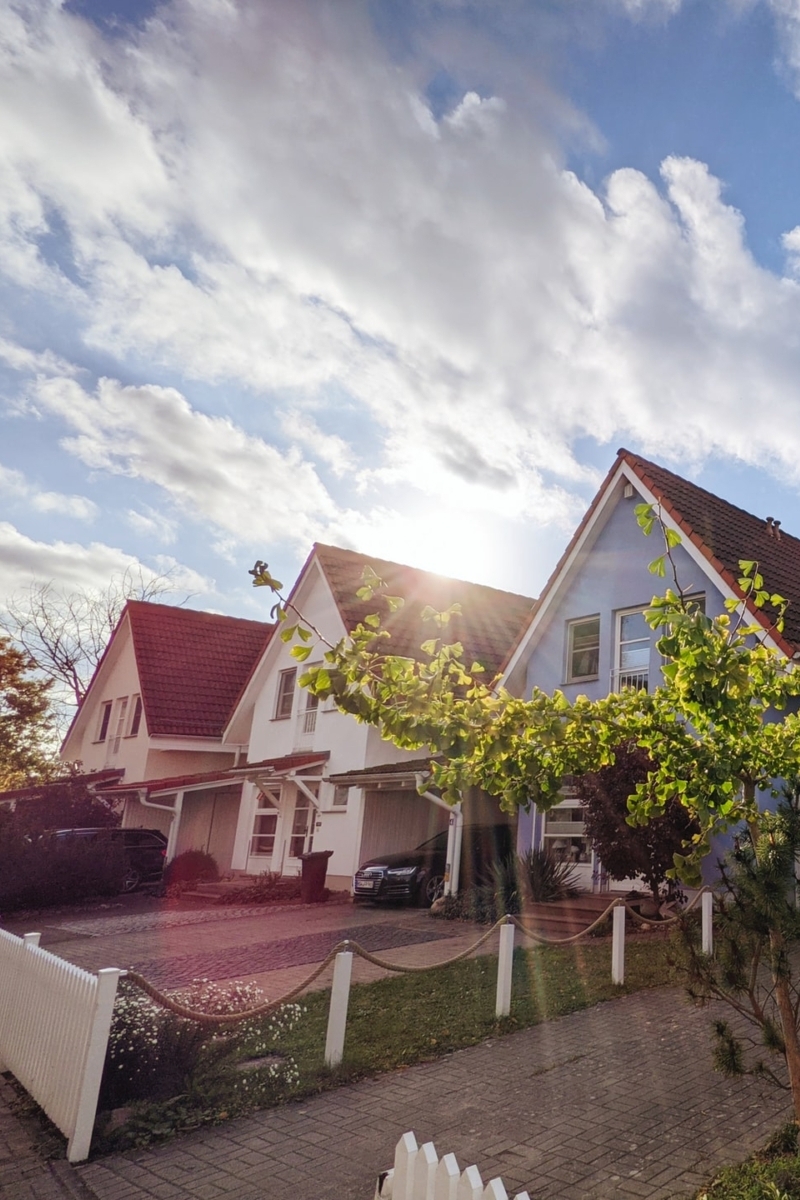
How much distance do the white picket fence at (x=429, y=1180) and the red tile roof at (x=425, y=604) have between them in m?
18.0

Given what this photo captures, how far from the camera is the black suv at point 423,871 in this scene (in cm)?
1838

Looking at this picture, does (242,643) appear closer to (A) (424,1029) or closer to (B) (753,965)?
(A) (424,1029)

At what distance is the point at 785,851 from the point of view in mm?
4918

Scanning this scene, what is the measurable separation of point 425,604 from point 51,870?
10.6 meters

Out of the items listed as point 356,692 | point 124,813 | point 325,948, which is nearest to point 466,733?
point 356,692

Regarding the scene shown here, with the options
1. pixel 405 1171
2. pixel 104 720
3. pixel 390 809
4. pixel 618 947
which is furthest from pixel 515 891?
pixel 104 720

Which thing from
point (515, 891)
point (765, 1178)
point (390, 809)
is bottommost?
point (765, 1178)

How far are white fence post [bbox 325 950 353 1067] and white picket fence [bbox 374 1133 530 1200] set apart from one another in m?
3.81

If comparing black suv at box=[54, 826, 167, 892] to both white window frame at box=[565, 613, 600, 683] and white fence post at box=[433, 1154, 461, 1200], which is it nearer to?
white window frame at box=[565, 613, 600, 683]

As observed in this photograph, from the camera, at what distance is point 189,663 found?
3094 cm

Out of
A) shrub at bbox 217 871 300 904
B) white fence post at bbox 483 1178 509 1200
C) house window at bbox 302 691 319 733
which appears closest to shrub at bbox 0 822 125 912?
shrub at bbox 217 871 300 904

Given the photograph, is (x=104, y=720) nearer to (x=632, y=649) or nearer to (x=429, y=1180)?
(x=632, y=649)

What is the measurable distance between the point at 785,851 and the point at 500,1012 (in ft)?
15.4

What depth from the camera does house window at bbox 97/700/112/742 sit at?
32.6 metres
